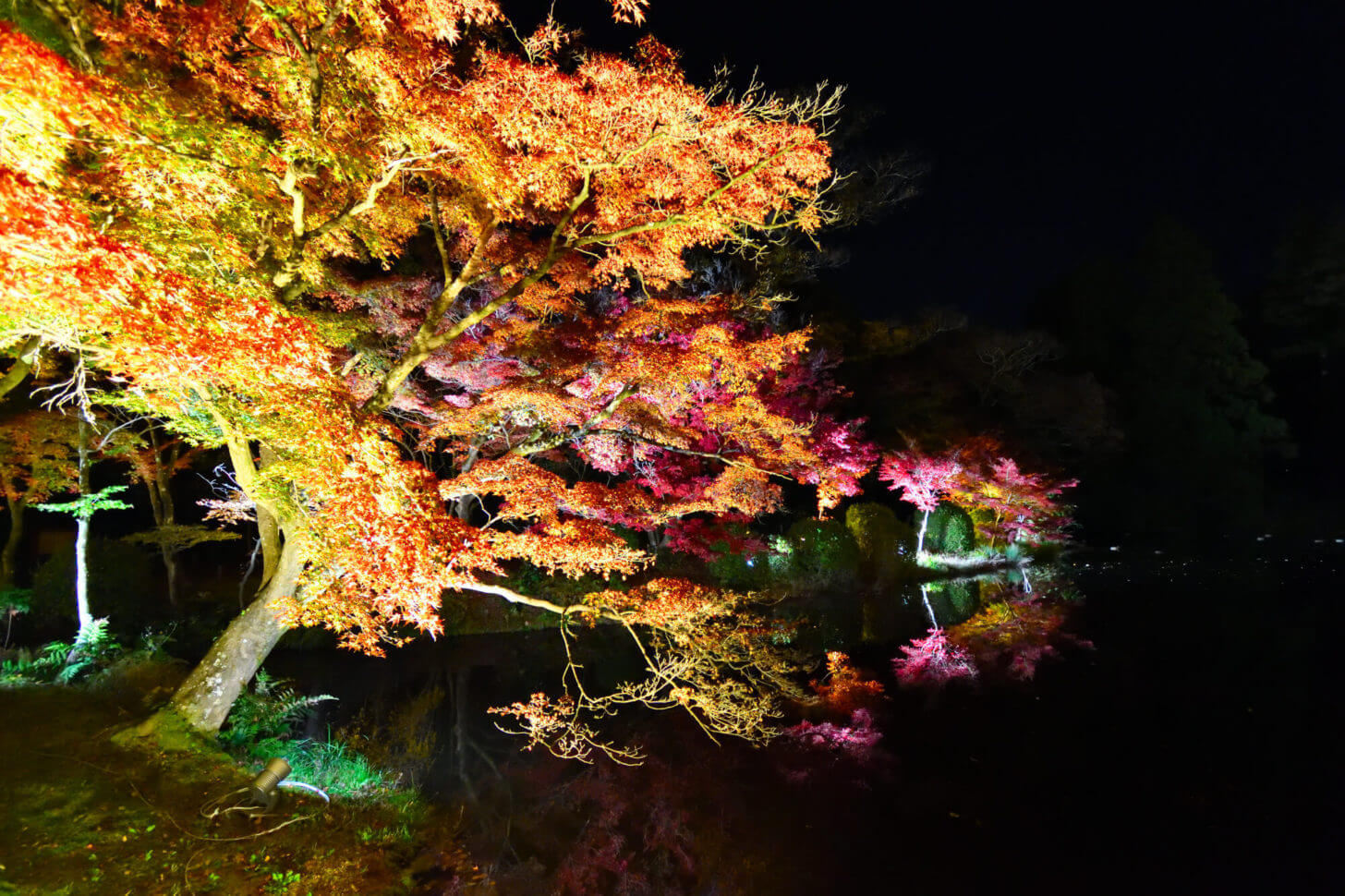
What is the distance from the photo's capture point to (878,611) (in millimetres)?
12242

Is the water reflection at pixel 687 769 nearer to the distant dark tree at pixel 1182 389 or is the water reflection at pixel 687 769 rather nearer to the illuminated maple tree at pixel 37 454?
the illuminated maple tree at pixel 37 454

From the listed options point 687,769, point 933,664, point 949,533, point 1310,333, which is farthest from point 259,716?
point 1310,333

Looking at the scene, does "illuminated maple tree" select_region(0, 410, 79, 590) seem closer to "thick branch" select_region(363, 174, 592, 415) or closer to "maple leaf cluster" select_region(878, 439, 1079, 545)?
"thick branch" select_region(363, 174, 592, 415)

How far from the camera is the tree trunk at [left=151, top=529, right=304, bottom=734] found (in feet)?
16.6

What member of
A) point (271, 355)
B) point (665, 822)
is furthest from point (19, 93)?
point (665, 822)

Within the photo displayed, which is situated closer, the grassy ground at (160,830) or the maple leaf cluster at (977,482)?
the grassy ground at (160,830)

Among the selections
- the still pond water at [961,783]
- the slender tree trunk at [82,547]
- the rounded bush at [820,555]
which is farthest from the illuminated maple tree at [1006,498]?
the slender tree trunk at [82,547]

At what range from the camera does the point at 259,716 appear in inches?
239

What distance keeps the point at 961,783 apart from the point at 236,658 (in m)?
6.58

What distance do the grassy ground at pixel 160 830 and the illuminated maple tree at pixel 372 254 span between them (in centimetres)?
69

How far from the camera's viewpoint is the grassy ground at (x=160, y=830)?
11.7ft

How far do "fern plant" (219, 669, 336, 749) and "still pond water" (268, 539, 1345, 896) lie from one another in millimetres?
1015

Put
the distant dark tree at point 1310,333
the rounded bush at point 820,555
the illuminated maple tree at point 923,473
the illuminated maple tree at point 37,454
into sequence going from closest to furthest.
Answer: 1. the illuminated maple tree at point 37,454
2. the rounded bush at point 820,555
3. the illuminated maple tree at point 923,473
4. the distant dark tree at point 1310,333

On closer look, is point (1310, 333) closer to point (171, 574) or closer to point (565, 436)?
point (565, 436)
